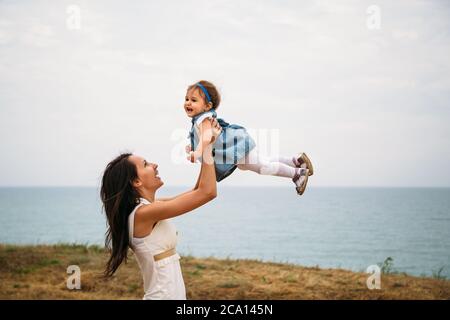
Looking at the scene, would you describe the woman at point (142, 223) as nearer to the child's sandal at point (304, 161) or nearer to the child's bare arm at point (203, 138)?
the child's bare arm at point (203, 138)

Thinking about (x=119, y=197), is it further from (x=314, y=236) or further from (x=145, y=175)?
(x=314, y=236)

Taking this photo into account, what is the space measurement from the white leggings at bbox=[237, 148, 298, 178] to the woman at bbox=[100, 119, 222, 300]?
0.76 metres

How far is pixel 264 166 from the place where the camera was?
13.1ft

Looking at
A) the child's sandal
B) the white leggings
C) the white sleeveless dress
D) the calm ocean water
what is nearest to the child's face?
the white leggings

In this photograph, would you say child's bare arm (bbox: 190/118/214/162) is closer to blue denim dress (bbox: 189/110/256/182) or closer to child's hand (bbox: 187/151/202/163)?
child's hand (bbox: 187/151/202/163)

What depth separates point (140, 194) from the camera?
3.31 metres

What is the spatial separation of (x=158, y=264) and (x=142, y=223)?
0.85 feet

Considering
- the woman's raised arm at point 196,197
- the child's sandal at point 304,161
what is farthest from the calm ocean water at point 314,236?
the woman's raised arm at point 196,197

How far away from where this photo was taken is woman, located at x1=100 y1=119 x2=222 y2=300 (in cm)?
325
